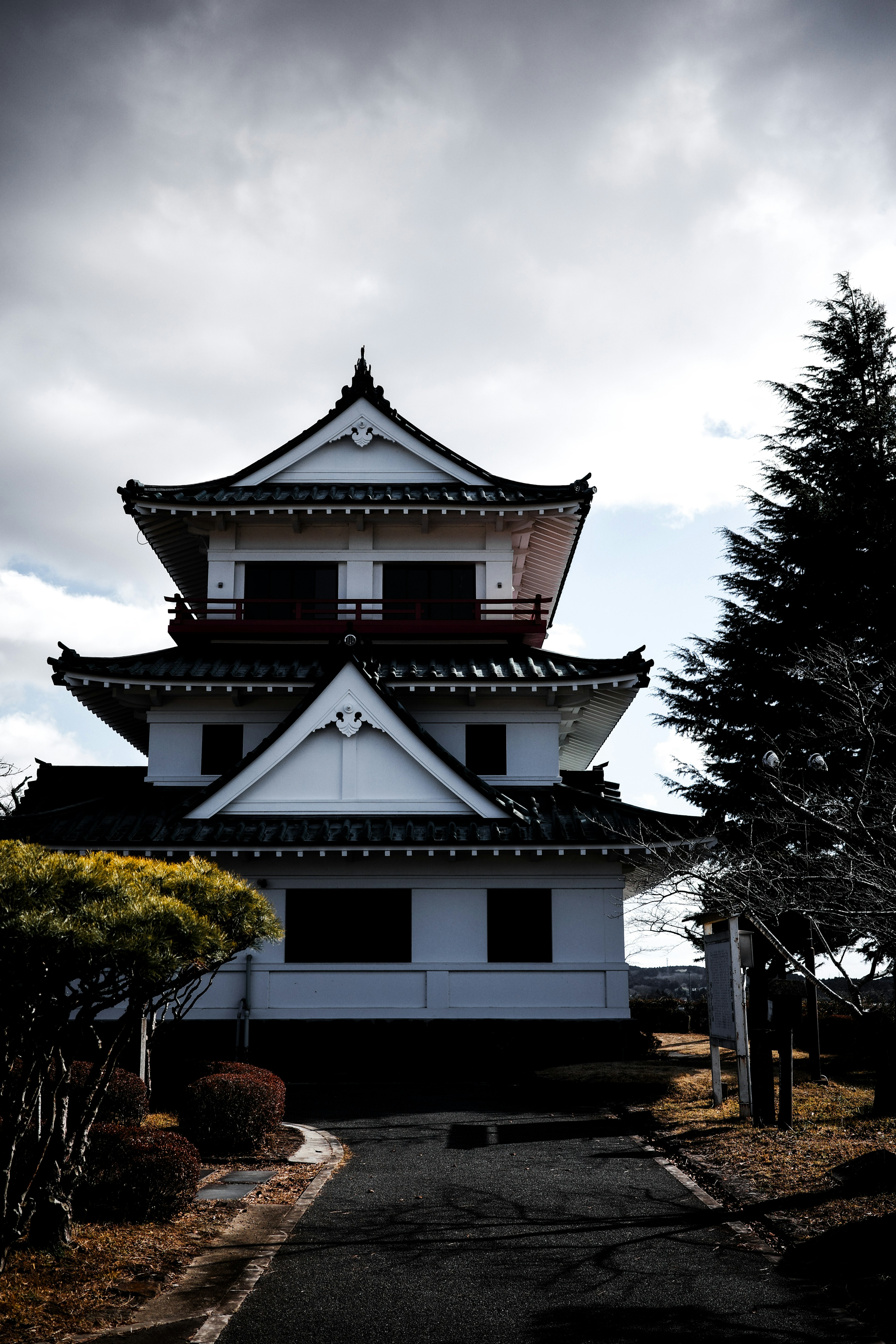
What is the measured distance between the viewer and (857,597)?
24375 millimetres

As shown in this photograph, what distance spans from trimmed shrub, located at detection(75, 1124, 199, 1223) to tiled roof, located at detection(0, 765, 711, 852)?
10898 millimetres

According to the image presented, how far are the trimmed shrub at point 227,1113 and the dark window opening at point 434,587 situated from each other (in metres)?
14.5

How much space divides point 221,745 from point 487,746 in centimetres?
615

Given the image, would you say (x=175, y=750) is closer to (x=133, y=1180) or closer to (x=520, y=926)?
(x=520, y=926)

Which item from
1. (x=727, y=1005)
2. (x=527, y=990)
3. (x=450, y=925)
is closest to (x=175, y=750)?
(x=450, y=925)

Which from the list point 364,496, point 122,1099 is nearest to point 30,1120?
point 122,1099

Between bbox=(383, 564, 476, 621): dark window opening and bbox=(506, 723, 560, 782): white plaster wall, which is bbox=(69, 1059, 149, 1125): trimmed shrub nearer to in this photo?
bbox=(506, 723, 560, 782): white plaster wall

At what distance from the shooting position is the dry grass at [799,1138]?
852cm

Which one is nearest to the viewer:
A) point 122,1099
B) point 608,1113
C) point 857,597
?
point 122,1099

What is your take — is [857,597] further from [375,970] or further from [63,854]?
[63,854]

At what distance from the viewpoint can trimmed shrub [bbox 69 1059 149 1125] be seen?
1169 centimetres

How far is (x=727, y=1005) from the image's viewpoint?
44.2 feet

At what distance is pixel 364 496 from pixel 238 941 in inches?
608

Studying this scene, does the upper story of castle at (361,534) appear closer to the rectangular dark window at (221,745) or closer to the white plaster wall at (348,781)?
the rectangular dark window at (221,745)
